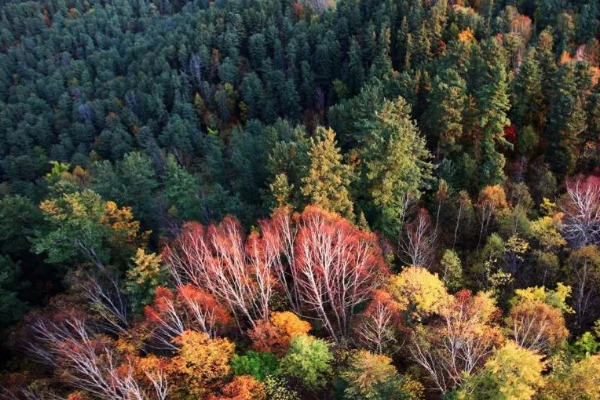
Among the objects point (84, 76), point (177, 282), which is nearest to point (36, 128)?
point (84, 76)

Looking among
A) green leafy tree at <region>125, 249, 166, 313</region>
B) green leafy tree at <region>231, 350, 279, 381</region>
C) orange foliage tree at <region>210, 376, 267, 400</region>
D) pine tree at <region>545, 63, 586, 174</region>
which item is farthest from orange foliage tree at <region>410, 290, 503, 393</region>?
pine tree at <region>545, 63, 586, 174</region>

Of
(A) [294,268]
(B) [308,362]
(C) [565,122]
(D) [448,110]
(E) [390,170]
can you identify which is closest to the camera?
(B) [308,362]

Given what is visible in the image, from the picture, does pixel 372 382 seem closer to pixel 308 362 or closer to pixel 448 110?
pixel 308 362

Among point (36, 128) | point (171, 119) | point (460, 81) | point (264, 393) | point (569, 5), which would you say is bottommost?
point (36, 128)

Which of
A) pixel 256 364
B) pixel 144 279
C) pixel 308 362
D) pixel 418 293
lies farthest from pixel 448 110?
pixel 144 279

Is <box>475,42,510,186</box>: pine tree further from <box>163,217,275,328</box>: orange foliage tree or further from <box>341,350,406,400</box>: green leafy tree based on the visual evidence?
<box>341,350,406,400</box>: green leafy tree

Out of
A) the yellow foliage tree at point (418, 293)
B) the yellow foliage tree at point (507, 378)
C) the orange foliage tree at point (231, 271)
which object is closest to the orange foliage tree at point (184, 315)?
the orange foliage tree at point (231, 271)

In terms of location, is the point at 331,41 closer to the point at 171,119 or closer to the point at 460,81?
the point at 171,119

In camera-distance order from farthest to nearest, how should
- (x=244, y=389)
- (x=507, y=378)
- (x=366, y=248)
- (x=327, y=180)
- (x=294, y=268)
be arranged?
(x=327, y=180)
(x=294, y=268)
(x=366, y=248)
(x=244, y=389)
(x=507, y=378)

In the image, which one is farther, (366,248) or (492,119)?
(492,119)
